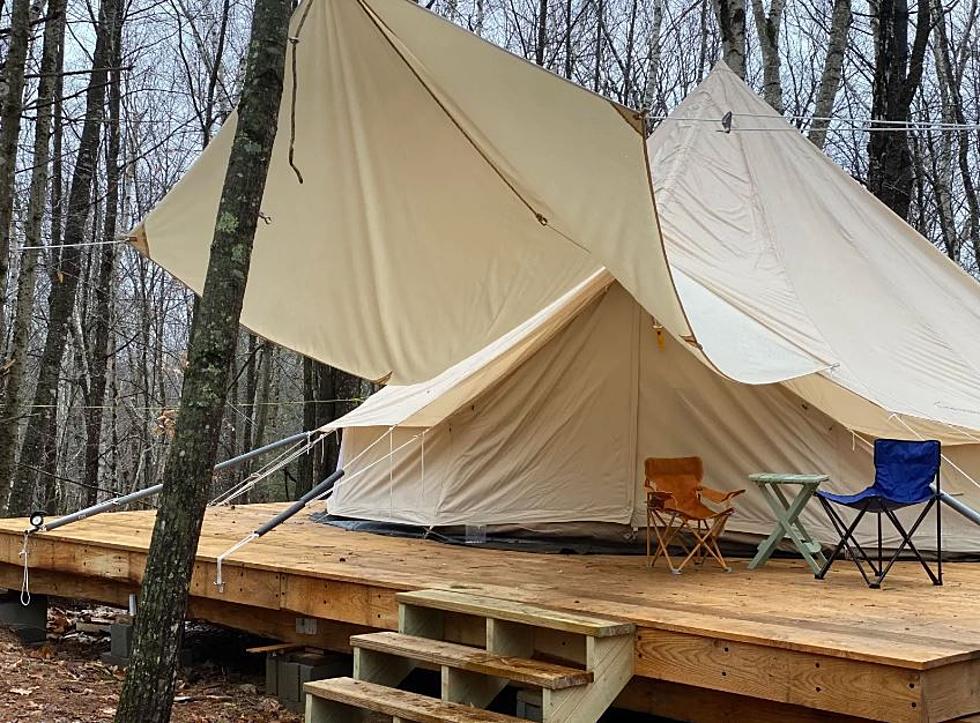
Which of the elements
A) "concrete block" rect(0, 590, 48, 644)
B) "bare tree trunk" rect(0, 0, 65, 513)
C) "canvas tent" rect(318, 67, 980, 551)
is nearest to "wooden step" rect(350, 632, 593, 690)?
"canvas tent" rect(318, 67, 980, 551)

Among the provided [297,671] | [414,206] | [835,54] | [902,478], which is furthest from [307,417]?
[902,478]

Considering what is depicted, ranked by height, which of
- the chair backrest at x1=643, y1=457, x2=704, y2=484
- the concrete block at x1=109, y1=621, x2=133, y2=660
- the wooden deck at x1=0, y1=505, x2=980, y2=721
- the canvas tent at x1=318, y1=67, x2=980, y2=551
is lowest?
the concrete block at x1=109, y1=621, x2=133, y2=660

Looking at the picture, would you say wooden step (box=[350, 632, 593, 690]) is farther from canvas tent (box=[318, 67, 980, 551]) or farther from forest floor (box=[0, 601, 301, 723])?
canvas tent (box=[318, 67, 980, 551])

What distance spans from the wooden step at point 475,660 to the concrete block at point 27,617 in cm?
302

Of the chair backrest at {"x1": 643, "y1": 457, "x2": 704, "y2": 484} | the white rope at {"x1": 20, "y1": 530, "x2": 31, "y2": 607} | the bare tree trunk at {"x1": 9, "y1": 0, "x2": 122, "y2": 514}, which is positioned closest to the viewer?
the chair backrest at {"x1": 643, "y1": 457, "x2": 704, "y2": 484}

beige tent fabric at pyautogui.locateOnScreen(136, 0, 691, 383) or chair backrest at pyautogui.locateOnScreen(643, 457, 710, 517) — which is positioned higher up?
beige tent fabric at pyautogui.locateOnScreen(136, 0, 691, 383)

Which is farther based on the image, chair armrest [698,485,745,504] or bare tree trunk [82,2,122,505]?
bare tree trunk [82,2,122,505]

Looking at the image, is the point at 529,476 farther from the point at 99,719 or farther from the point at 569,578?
the point at 99,719

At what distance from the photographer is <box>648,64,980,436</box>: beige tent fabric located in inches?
216

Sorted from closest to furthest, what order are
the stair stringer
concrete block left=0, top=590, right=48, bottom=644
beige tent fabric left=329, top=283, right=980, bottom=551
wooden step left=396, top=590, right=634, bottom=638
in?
the stair stringer < wooden step left=396, top=590, right=634, bottom=638 < beige tent fabric left=329, top=283, right=980, bottom=551 < concrete block left=0, top=590, right=48, bottom=644

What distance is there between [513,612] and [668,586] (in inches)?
38.2

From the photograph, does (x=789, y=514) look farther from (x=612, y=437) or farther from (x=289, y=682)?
(x=289, y=682)

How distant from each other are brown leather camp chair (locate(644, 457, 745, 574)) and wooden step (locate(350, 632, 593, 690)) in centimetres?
135

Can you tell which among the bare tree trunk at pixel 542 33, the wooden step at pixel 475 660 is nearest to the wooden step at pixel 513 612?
the wooden step at pixel 475 660
